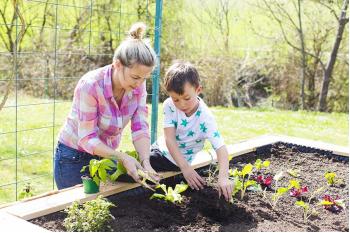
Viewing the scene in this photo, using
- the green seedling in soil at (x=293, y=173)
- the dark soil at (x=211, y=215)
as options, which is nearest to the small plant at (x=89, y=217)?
the dark soil at (x=211, y=215)

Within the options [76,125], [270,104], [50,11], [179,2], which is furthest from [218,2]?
[76,125]

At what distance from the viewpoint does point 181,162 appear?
268cm

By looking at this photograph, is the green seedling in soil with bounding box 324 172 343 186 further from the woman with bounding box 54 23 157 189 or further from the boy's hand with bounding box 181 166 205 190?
the woman with bounding box 54 23 157 189

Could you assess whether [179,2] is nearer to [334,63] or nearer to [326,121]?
[334,63]

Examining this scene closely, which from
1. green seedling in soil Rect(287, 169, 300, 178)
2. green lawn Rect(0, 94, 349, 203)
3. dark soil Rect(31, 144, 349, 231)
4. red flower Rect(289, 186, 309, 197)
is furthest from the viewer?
green lawn Rect(0, 94, 349, 203)

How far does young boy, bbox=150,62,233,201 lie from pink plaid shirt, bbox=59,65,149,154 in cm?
16

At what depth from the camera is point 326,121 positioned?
7398mm

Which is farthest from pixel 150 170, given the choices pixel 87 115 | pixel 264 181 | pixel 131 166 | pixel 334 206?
pixel 334 206

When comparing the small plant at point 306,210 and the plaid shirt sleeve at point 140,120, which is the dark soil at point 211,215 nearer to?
the small plant at point 306,210

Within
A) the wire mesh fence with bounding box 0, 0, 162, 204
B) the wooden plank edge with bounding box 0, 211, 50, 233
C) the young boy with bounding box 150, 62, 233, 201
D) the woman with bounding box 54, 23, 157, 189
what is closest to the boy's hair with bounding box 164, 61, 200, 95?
the young boy with bounding box 150, 62, 233, 201

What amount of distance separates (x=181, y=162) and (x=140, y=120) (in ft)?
1.02

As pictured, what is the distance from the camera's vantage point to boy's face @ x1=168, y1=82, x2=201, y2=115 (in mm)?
2545

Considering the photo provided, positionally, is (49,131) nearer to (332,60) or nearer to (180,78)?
(180,78)

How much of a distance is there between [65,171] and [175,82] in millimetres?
817
